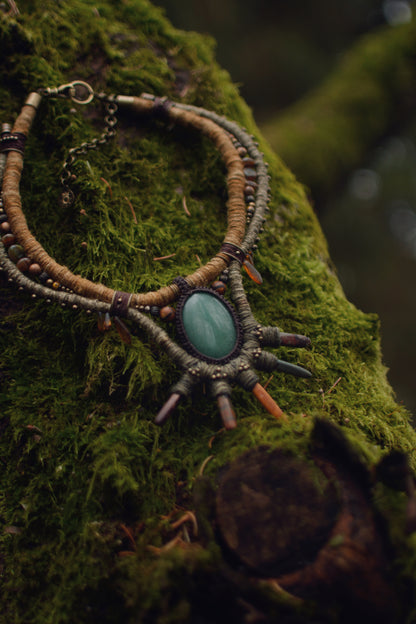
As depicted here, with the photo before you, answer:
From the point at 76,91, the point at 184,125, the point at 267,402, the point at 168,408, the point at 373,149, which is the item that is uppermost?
the point at 373,149

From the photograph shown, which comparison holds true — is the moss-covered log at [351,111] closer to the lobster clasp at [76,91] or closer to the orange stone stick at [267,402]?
the lobster clasp at [76,91]

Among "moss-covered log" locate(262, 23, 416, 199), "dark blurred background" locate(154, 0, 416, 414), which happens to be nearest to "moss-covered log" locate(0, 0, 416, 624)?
"moss-covered log" locate(262, 23, 416, 199)

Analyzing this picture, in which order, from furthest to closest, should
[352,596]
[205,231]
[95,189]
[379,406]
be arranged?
1. [205,231]
2. [95,189]
3. [379,406]
4. [352,596]

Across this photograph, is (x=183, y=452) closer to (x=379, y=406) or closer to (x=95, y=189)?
(x=379, y=406)

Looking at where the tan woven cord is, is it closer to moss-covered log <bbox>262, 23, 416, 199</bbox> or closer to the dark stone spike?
the dark stone spike

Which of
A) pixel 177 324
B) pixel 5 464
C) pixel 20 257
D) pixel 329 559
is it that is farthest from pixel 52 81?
pixel 329 559

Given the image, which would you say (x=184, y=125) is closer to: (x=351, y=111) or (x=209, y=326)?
(x=209, y=326)

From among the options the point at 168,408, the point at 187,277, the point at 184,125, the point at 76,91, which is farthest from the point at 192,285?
the point at 76,91
